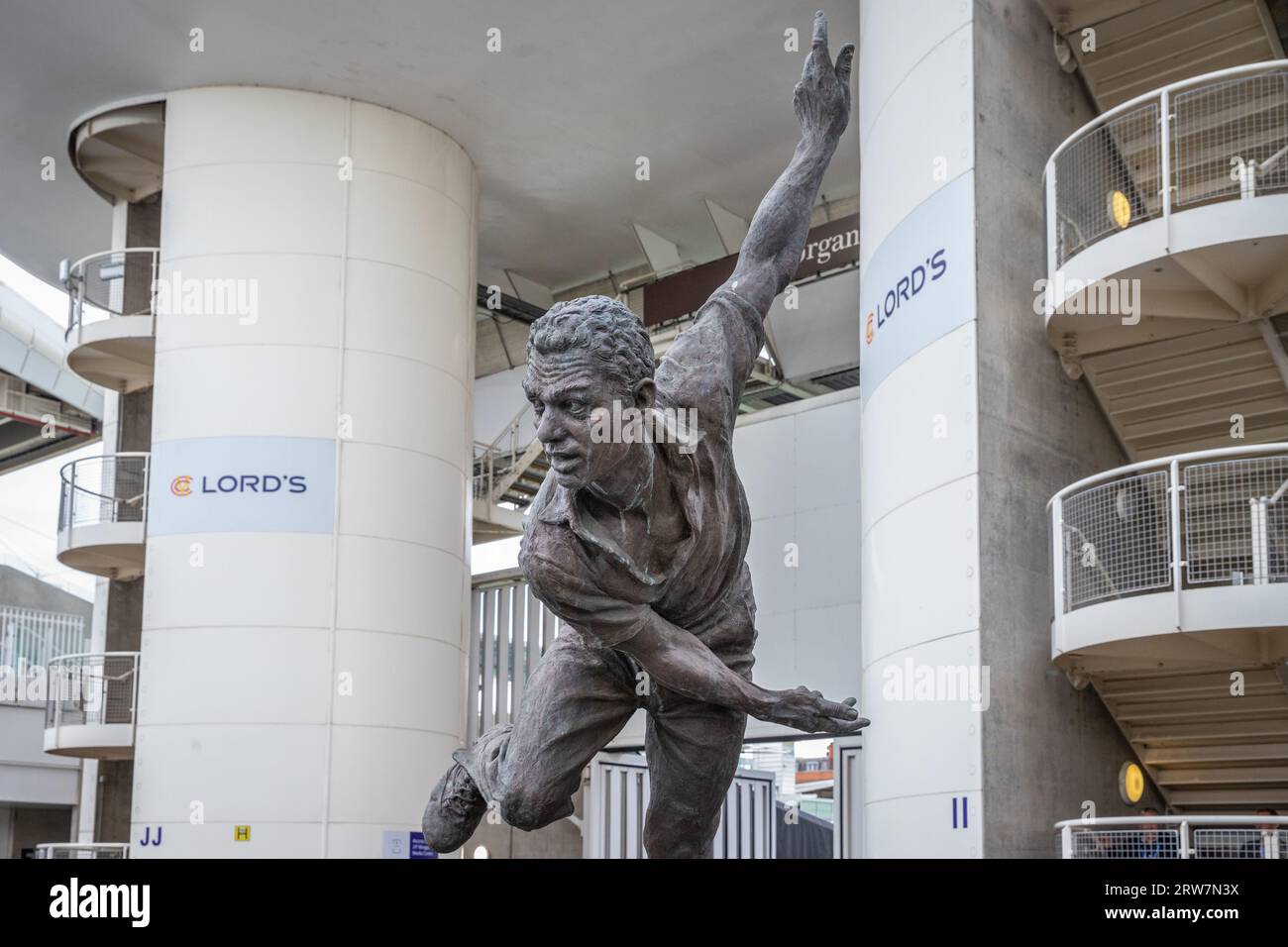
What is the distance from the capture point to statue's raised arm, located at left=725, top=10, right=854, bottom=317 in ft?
17.0

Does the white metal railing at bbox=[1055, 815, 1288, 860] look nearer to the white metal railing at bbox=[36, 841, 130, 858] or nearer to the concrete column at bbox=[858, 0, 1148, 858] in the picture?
the concrete column at bbox=[858, 0, 1148, 858]

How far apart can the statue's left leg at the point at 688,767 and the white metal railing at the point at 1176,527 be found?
834 cm

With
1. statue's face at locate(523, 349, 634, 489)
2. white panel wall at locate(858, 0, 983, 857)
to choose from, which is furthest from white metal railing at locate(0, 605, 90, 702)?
statue's face at locate(523, 349, 634, 489)

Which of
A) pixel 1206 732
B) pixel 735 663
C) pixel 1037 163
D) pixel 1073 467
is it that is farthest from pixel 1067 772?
pixel 735 663

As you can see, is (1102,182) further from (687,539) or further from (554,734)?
(554,734)

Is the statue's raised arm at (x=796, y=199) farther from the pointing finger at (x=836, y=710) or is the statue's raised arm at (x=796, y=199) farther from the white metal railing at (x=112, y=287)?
the white metal railing at (x=112, y=287)

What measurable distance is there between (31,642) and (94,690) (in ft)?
29.5

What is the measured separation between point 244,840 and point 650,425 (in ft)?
57.6

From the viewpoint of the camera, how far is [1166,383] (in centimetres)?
1569

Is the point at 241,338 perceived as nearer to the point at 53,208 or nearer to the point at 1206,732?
the point at 53,208

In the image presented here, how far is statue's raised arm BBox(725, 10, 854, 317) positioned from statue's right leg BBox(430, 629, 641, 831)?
131 cm

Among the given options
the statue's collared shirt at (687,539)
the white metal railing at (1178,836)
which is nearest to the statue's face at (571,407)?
the statue's collared shirt at (687,539)

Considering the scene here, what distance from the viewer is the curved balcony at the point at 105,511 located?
74.0ft
